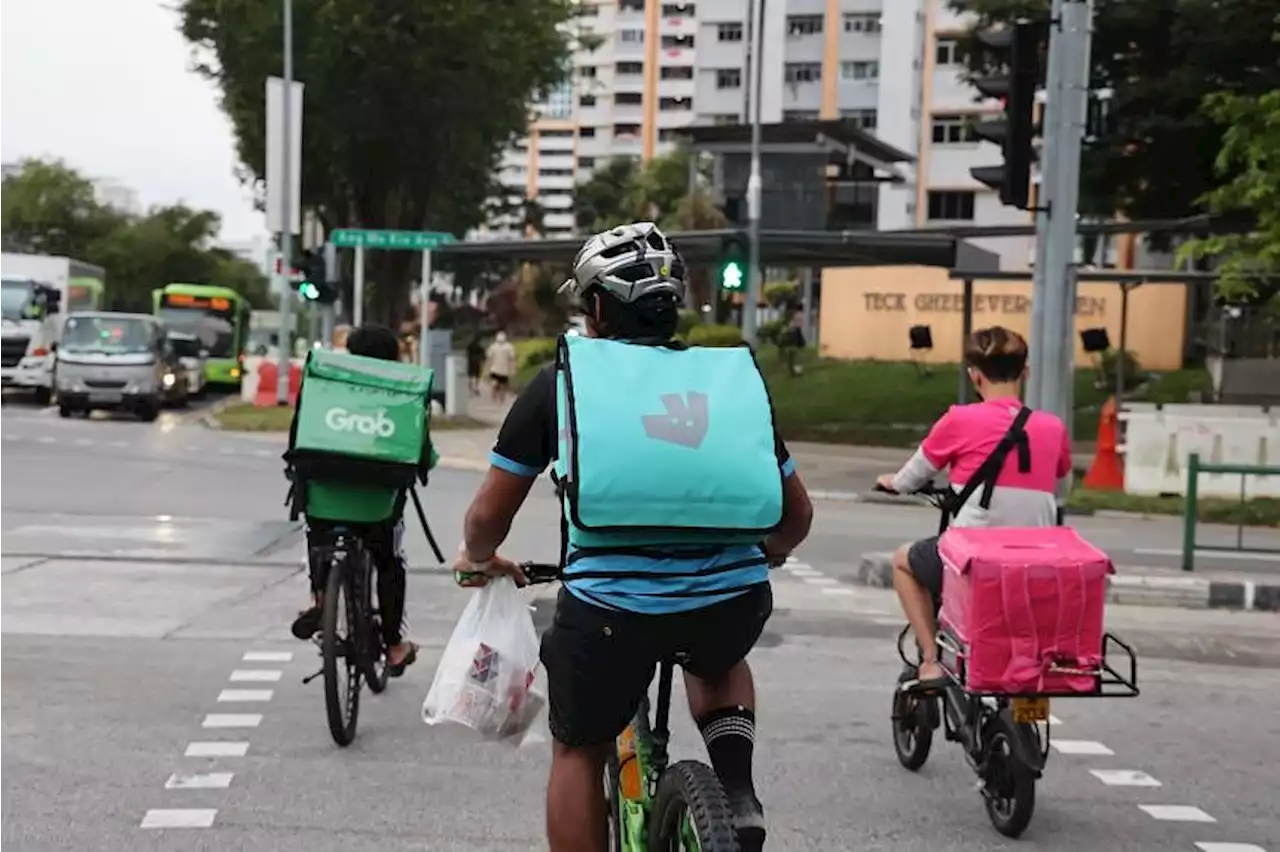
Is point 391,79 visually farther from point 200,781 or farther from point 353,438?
point 200,781

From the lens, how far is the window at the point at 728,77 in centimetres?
9456

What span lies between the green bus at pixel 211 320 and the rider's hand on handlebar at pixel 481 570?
133ft

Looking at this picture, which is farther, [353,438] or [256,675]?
[256,675]

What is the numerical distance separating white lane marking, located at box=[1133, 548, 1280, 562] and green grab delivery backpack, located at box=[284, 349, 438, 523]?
8486 mm

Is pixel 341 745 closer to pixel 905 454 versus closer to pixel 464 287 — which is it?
pixel 905 454

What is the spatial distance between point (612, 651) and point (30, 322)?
3388 cm

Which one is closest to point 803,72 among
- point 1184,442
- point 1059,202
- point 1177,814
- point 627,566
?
point 1184,442

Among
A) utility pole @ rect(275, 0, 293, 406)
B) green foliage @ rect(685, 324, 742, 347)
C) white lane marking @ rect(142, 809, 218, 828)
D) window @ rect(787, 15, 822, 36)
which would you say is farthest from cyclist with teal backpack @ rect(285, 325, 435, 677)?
window @ rect(787, 15, 822, 36)

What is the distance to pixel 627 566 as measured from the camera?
347 centimetres

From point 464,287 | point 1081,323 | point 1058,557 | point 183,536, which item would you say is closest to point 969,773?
→ point 1058,557

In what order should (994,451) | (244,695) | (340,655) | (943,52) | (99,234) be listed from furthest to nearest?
(99,234)
(943,52)
(244,695)
(340,655)
(994,451)

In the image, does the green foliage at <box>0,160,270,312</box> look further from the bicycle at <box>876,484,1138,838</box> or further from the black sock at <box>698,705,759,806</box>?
the black sock at <box>698,705,759,806</box>

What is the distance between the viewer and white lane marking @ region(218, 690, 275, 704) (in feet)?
24.3

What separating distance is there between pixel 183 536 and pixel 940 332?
3405 centimetres
